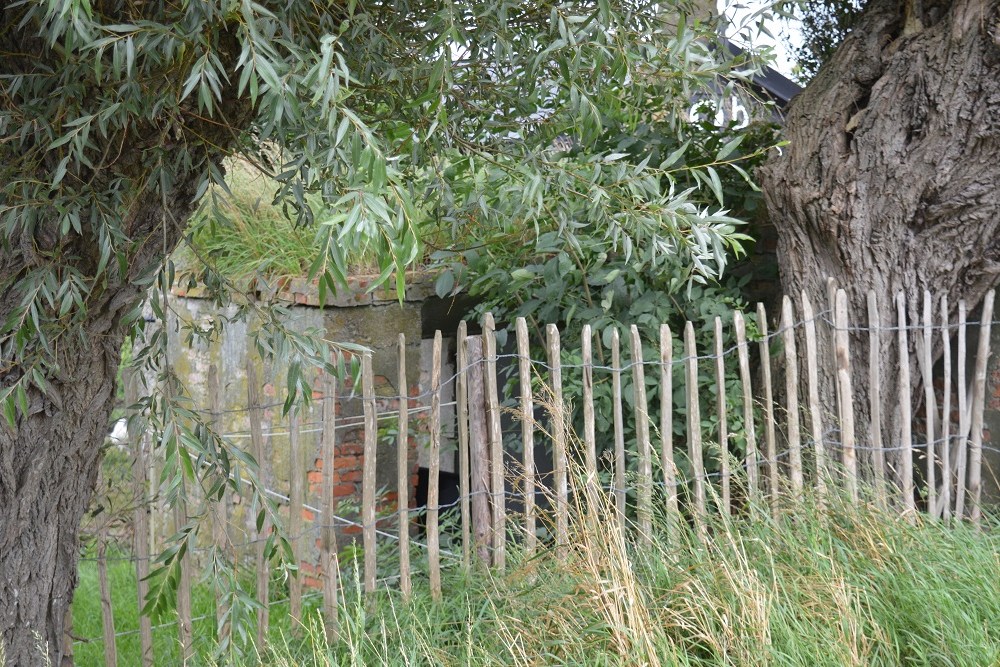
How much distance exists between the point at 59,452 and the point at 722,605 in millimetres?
2178

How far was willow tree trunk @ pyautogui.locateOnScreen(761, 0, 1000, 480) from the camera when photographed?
470 cm

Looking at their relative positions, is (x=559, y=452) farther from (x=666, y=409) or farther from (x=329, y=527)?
(x=329, y=527)

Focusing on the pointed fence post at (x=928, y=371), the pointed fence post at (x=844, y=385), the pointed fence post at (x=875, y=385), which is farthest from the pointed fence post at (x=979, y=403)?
the pointed fence post at (x=844, y=385)

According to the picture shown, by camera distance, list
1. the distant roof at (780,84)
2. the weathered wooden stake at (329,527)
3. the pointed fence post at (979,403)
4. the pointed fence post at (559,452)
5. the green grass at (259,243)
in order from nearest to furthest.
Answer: the pointed fence post at (559,452) < the weathered wooden stake at (329,527) < the pointed fence post at (979,403) < the green grass at (259,243) < the distant roof at (780,84)

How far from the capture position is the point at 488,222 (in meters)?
3.93

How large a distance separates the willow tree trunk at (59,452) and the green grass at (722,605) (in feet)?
2.65

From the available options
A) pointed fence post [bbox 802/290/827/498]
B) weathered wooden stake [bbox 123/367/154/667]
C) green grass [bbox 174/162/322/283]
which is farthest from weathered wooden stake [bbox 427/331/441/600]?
green grass [bbox 174/162/322/283]

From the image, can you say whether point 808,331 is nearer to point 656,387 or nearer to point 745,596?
point 656,387

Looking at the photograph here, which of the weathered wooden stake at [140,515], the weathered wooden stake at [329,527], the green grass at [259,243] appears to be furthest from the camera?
the green grass at [259,243]

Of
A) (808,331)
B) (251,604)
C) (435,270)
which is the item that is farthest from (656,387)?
(251,604)

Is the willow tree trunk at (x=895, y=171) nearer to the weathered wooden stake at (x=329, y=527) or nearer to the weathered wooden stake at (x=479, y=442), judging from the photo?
the weathered wooden stake at (x=479, y=442)

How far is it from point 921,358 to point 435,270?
2.86 meters

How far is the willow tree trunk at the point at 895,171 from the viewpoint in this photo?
4.70 m

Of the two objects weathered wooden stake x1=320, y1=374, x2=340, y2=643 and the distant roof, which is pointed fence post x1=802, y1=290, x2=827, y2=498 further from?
the distant roof
